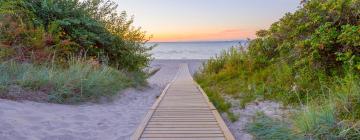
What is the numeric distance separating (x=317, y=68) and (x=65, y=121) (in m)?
4.59

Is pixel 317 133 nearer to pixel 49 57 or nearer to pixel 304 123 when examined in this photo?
pixel 304 123

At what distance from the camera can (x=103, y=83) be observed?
970cm

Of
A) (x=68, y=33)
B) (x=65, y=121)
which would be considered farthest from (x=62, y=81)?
(x=68, y=33)

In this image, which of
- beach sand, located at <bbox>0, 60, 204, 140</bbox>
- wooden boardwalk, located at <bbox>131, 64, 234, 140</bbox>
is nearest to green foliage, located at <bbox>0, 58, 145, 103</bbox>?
beach sand, located at <bbox>0, 60, 204, 140</bbox>

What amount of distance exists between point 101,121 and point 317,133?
3.48 meters

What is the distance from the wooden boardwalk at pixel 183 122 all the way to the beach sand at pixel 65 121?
0.98 feet

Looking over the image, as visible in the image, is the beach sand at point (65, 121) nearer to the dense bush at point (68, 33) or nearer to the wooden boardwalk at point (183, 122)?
the wooden boardwalk at point (183, 122)

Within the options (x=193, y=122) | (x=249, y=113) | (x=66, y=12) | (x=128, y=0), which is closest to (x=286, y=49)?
(x=249, y=113)

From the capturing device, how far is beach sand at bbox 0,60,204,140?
19.0 feet

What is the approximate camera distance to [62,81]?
8.79 metres

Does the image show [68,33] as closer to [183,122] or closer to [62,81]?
[62,81]

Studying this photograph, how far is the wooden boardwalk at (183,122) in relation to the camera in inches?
232

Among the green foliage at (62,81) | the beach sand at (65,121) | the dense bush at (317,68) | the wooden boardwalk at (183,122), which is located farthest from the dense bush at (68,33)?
the dense bush at (317,68)

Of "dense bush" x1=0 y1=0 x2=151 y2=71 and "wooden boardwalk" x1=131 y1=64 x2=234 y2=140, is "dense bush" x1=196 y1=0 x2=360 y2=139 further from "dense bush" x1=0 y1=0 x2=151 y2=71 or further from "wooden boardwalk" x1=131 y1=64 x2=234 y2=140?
"dense bush" x1=0 y1=0 x2=151 y2=71
